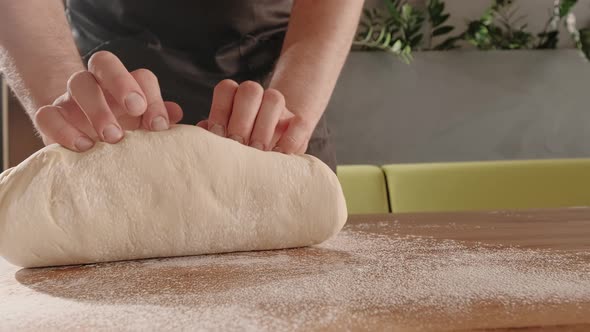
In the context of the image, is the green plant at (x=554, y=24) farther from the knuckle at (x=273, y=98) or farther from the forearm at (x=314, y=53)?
the knuckle at (x=273, y=98)

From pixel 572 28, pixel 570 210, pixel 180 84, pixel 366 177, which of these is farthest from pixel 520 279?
pixel 572 28

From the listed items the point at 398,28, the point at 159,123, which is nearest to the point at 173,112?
the point at 159,123

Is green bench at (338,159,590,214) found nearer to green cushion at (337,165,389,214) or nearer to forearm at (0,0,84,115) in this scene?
green cushion at (337,165,389,214)

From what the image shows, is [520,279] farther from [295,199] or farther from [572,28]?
[572,28]

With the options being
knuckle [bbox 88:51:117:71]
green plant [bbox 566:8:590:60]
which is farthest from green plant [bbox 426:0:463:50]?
knuckle [bbox 88:51:117:71]

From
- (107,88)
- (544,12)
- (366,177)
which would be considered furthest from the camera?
(544,12)

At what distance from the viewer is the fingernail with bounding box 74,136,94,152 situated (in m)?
0.70

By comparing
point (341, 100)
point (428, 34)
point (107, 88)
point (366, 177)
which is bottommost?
point (366, 177)

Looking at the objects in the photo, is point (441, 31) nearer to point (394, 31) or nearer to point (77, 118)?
point (394, 31)

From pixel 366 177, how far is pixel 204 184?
66.0 inches

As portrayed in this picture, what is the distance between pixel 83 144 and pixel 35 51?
0.28m

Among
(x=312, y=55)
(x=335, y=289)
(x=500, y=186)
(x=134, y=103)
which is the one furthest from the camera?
(x=500, y=186)

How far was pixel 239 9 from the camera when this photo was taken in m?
1.23

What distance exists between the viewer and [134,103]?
68 cm
